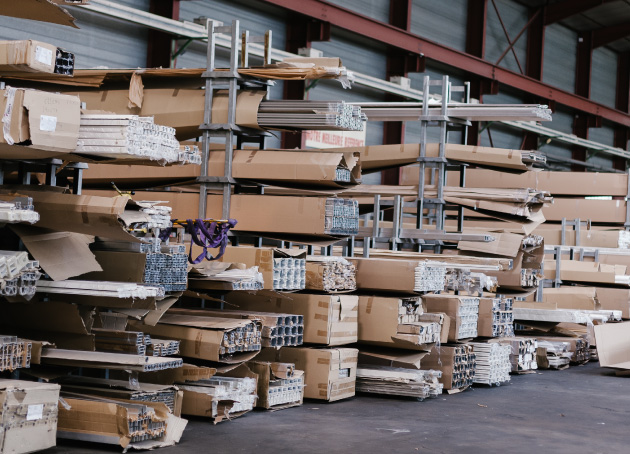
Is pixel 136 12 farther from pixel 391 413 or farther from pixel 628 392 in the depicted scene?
pixel 628 392

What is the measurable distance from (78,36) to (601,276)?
27.1 feet

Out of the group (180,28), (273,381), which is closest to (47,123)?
(273,381)

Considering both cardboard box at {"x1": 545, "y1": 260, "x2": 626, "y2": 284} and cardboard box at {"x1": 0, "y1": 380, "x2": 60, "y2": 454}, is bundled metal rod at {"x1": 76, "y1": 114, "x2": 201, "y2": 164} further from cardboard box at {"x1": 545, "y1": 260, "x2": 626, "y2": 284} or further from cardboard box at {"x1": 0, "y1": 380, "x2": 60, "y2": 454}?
cardboard box at {"x1": 545, "y1": 260, "x2": 626, "y2": 284}

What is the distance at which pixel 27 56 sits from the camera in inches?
219

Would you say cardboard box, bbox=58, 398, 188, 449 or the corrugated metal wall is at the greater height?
the corrugated metal wall

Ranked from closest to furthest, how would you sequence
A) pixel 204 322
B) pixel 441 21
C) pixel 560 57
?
1. pixel 204 322
2. pixel 441 21
3. pixel 560 57

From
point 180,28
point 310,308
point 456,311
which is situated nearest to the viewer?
point 310,308

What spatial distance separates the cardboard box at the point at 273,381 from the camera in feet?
25.7

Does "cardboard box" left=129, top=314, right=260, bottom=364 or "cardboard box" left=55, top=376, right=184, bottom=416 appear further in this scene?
"cardboard box" left=129, top=314, right=260, bottom=364

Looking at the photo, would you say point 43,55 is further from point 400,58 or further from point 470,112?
point 400,58

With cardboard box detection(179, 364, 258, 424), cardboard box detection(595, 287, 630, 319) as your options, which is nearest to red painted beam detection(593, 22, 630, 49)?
cardboard box detection(595, 287, 630, 319)

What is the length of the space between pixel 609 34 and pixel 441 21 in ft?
23.9

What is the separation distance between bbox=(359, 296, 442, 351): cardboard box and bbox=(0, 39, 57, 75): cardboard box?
4.23 meters

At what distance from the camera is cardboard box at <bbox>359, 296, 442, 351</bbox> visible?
8820 mm
